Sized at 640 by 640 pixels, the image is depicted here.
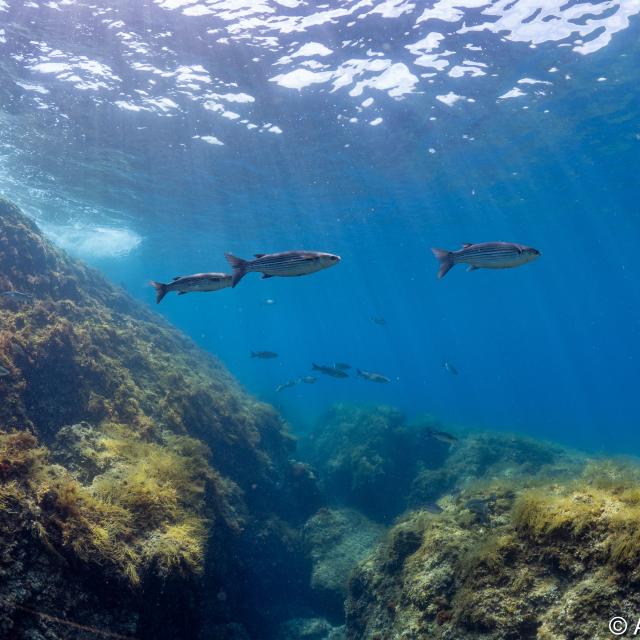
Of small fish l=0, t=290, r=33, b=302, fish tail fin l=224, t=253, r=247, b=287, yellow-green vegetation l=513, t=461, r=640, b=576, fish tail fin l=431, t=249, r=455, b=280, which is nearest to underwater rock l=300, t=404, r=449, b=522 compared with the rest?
fish tail fin l=431, t=249, r=455, b=280

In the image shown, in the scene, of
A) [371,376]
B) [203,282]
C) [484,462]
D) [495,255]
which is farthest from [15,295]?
[484,462]

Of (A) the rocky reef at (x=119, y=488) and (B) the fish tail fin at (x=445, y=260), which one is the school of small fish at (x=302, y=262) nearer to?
(B) the fish tail fin at (x=445, y=260)

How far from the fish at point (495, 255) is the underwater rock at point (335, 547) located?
8.00m

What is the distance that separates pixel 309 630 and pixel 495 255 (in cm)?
980

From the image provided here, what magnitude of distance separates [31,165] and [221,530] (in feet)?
91.8

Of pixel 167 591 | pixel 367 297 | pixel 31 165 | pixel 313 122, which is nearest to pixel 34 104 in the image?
pixel 31 165

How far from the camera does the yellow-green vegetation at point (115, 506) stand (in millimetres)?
3926

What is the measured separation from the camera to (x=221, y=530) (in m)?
7.59

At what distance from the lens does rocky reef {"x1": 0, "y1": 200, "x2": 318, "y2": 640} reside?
3.73 m

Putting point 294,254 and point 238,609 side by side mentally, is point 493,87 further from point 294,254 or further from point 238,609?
point 238,609

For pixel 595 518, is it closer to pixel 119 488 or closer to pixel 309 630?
pixel 119 488

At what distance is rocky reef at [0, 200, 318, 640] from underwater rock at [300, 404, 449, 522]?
9.17 ft

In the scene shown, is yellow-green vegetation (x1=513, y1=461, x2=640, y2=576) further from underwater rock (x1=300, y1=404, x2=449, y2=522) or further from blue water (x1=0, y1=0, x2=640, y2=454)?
blue water (x1=0, y1=0, x2=640, y2=454)

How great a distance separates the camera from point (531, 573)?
3.84 m
